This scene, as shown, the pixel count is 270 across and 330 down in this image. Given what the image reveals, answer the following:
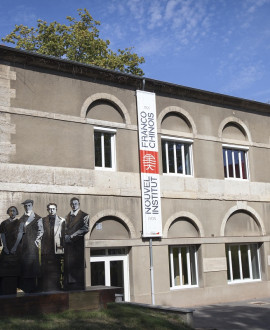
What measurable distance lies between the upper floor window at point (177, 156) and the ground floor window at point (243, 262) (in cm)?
408

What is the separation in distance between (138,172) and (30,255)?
701cm

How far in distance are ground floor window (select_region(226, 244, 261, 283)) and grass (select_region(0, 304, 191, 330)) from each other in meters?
8.34

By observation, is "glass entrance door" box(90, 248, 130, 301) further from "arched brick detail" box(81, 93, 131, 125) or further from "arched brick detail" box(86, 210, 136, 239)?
"arched brick detail" box(81, 93, 131, 125)

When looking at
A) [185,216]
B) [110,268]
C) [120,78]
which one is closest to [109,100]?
[120,78]

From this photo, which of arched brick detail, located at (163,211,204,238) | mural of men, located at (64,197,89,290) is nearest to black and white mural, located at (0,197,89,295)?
mural of men, located at (64,197,89,290)

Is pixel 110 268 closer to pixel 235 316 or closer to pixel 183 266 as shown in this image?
pixel 183 266

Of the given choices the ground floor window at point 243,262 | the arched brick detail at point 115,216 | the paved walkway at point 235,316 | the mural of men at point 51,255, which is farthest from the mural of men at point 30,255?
the ground floor window at point 243,262

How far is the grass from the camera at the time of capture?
37.0ft

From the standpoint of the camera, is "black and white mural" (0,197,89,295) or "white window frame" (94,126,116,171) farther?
"white window frame" (94,126,116,171)

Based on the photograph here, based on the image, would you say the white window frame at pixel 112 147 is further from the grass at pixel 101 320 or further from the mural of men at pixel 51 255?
the grass at pixel 101 320

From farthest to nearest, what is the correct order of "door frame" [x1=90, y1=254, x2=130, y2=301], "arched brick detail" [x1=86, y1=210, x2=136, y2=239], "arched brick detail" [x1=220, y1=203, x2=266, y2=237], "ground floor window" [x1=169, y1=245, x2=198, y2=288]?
"arched brick detail" [x1=220, y1=203, x2=266, y2=237] < "ground floor window" [x1=169, y1=245, x2=198, y2=288] < "door frame" [x1=90, y1=254, x2=130, y2=301] < "arched brick detail" [x1=86, y1=210, x2=136, y2=239]

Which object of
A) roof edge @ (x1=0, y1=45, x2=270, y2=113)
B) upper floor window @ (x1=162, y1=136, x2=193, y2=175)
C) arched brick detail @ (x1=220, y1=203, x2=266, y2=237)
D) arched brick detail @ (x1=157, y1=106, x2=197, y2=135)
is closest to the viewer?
roof edge @ (x1=0, y1=45, x2=270, y2=113)

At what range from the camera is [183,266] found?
20.0m

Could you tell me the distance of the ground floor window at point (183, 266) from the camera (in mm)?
19608
